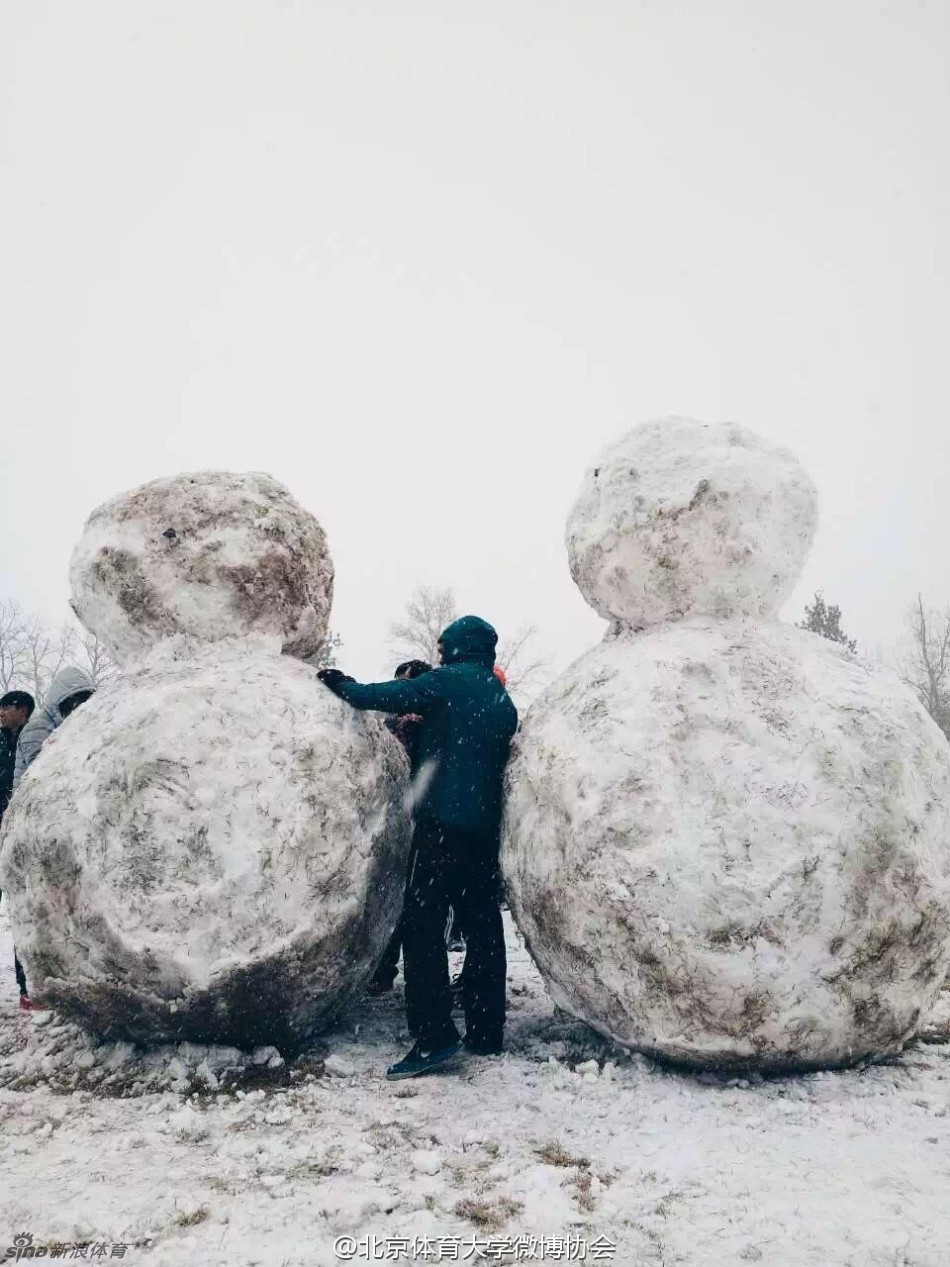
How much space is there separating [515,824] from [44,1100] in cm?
202

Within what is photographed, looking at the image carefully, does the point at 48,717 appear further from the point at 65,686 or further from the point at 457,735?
the point at 457,735

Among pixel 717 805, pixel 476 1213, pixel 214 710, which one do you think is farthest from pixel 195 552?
pixel 476 1213

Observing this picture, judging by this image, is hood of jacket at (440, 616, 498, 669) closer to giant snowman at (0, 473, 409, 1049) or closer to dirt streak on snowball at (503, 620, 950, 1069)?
giant snowman at (0, 473, 409, 1049)

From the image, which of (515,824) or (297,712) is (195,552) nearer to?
(297,712)

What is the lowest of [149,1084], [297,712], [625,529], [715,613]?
[149,1084]

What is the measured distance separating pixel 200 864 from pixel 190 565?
4.64ft

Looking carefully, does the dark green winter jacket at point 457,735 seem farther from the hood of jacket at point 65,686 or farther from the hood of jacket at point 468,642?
the hood of jacket at point 65,686

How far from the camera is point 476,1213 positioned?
2.26 metres

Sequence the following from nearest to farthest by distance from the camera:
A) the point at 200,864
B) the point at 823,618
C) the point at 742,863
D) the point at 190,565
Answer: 1. the point at 742,863
2. the point at 200,864
3. the point at 190,565
4. the point at 823,618

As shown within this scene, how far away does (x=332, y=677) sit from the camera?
391 cm

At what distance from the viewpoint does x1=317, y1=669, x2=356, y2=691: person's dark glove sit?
3.90 m

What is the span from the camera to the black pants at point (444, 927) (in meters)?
3.63

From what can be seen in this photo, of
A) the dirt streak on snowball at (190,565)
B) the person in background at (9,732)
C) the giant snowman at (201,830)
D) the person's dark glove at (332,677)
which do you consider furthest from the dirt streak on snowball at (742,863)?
the person in background at (9,732)

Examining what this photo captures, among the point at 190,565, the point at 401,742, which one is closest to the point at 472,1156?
the point at 401,742
